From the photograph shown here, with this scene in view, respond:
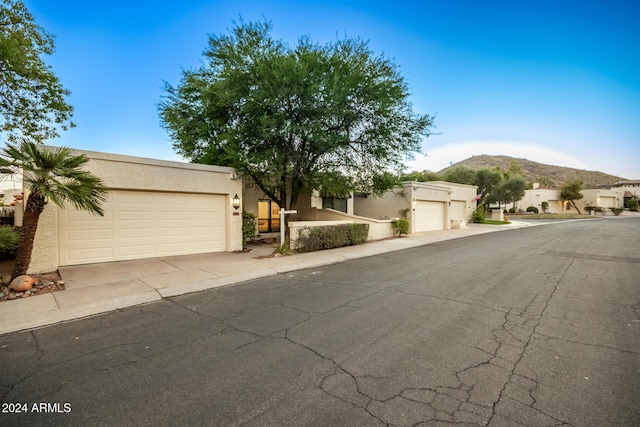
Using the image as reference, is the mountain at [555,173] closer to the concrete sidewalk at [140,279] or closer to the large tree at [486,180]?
the large tree at [486,180]

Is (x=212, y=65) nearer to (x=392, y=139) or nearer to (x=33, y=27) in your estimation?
(x=33, y=27)

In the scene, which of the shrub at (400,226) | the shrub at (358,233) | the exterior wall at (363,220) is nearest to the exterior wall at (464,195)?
the shrub at (400,226)

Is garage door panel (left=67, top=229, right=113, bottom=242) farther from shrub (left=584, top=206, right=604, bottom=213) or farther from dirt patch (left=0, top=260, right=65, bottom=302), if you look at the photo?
shrub (left=584, top=206, right=604, bottom=213)

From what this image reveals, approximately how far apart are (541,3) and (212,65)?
48.1 feet

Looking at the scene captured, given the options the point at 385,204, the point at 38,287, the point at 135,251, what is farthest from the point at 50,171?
the point at 385,204

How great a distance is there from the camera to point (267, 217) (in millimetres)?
15875

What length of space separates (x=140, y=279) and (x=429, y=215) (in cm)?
1845

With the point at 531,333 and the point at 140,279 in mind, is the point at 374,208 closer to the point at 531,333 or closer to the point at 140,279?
the point at 140,279

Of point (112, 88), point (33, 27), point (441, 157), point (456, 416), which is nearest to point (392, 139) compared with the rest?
point (456, 416)

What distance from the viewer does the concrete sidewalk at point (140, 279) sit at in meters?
4.75

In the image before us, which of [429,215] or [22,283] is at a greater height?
[429,215]

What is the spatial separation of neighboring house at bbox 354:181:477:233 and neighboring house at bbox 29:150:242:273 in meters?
10.2

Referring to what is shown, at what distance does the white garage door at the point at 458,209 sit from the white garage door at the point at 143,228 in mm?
20921

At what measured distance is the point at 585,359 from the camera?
3.02 meters
